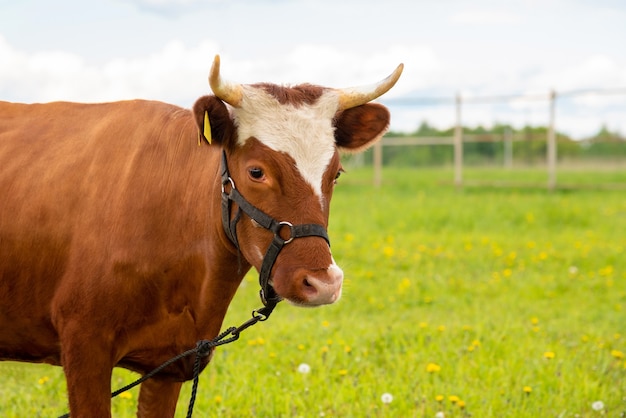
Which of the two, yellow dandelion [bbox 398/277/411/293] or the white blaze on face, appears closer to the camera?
the white blaze on face

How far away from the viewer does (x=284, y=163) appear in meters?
3.04

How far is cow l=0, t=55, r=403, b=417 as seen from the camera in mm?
3053

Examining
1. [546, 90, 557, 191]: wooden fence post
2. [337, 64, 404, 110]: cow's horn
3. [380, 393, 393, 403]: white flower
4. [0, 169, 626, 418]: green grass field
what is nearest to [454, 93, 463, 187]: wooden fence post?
[546, 90, 557, 191]: wooden fence post

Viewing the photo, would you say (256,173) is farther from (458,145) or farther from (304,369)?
(458,145)

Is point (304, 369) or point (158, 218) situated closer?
point (158, 218)

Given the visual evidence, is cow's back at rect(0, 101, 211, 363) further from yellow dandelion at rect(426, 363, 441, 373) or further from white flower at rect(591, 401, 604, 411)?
white flower at rect(591, 401, 604, 411)

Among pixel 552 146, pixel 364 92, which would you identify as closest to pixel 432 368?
pixel 364 92

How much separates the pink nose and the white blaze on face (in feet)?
1.06

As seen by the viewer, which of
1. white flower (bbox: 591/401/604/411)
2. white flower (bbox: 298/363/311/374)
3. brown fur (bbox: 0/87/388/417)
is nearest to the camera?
brown fur (bbox: 0/87/388/417)

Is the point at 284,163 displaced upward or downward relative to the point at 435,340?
upward

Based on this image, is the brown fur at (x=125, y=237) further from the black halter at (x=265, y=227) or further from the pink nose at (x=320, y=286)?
the pink nose at (x=320, y=286)

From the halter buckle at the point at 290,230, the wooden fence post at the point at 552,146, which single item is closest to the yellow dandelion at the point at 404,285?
the halter buckle at the point at 290,230

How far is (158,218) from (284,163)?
69cm

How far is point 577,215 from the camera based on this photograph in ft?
42.5
